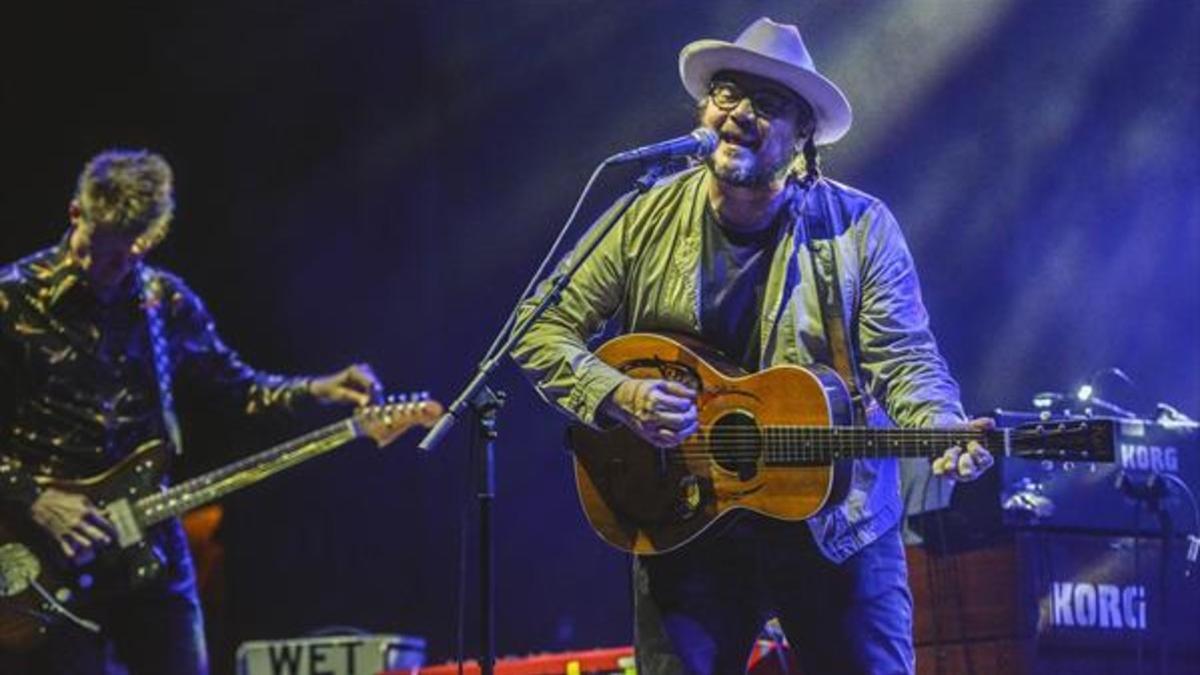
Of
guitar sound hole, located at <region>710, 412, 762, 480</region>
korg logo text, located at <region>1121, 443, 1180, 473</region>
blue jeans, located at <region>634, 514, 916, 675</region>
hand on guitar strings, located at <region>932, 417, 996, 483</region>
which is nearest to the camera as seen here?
hand on guitar strings, located at <region>932, 417, 996, 483</region>

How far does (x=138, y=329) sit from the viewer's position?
16.0ft

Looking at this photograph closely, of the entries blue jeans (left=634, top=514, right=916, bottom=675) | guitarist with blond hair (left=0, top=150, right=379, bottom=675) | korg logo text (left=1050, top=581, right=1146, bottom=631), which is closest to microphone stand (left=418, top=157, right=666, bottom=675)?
blue jeans (left=634, top=514, right=916, bottom=675)

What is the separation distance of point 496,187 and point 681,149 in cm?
432

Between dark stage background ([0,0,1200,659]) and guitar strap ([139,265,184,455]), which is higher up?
dark stage background ([0,0,1200,659])

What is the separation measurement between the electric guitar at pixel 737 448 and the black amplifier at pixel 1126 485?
181 cm

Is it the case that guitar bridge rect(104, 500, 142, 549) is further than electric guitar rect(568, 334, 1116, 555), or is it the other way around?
guitar bridge rect(104, 500, 142, 549)

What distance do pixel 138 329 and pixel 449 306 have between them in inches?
134

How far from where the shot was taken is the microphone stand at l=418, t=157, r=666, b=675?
3967 mm

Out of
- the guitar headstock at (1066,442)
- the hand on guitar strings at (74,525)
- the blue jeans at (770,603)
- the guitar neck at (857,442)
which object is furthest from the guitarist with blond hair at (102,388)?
the guitar headstock at (1066,442)

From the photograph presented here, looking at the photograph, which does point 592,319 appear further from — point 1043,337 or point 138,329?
point 1043,337

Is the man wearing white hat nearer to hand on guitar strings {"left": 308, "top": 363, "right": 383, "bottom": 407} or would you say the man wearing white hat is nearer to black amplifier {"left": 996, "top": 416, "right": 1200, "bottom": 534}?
hand on guitar strings {"left": 308, "top": 363, "right": 383, "bottom": 407}

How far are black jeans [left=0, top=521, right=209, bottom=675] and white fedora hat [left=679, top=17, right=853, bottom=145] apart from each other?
2.29m

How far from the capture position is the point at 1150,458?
545 cm

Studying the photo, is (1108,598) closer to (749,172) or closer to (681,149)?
(749,172)
